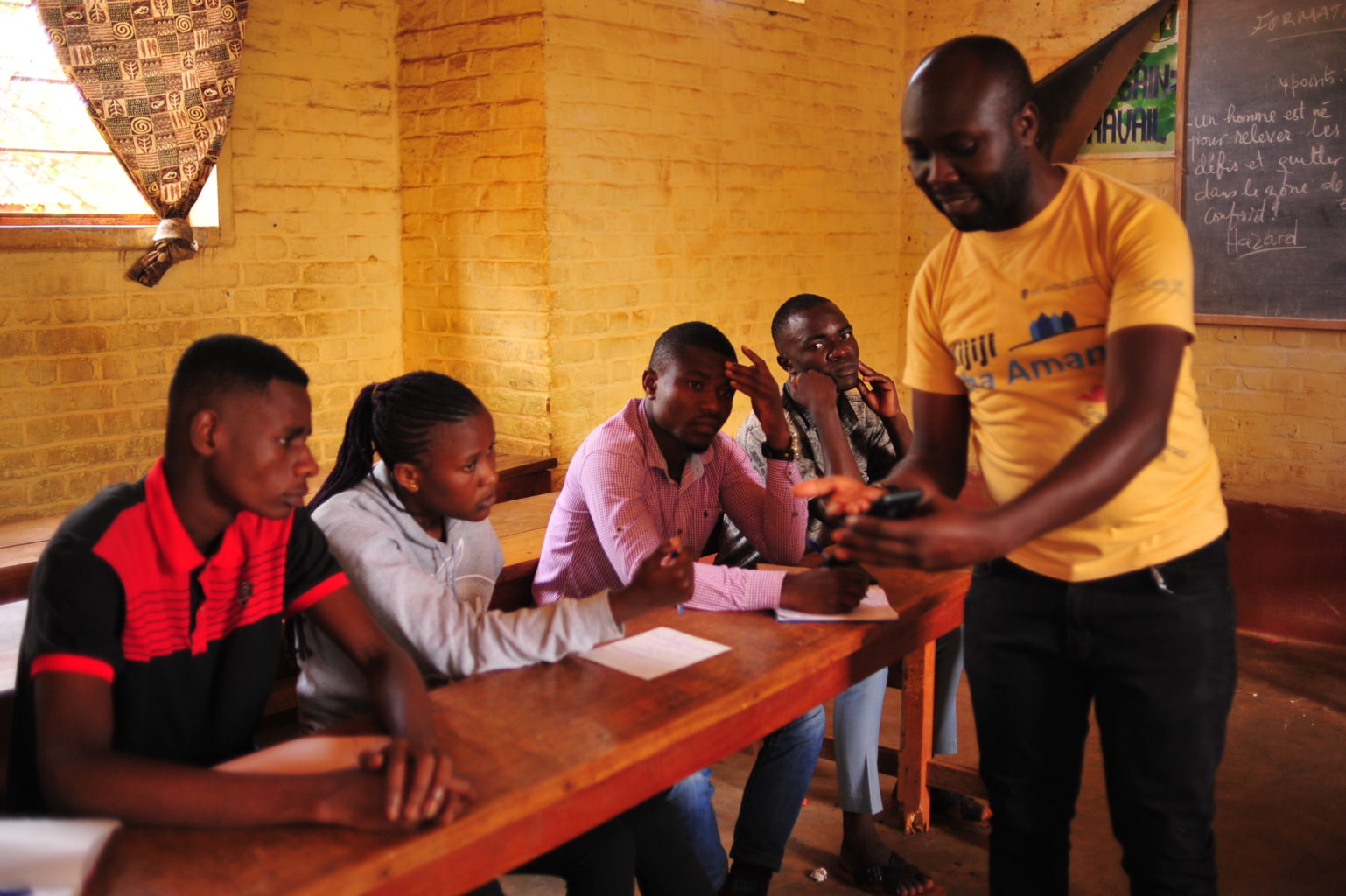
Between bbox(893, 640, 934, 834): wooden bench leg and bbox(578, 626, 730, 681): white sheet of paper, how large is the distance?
1.10 m

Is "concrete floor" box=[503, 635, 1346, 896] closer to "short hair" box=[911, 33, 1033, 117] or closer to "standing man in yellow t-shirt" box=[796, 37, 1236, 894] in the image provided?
"standing man in yellow t-shirt" box=[796, 37, 1236, 894]

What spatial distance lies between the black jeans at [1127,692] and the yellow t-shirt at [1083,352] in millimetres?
47

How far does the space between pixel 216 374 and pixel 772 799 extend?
1.54 m

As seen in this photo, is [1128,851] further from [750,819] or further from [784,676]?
[750,819]

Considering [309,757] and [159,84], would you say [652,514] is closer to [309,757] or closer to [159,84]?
[309,757]

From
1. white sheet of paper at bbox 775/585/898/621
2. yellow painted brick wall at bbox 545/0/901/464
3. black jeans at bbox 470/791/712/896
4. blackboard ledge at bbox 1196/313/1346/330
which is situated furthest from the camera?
blackboard ledge at bbox 1196/313/1346/330

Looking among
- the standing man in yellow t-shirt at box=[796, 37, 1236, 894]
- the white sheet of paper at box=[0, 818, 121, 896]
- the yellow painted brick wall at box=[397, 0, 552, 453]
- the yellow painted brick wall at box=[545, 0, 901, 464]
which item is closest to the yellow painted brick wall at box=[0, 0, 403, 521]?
the yellow painted brick wall at box=[397, 0, 552, 453]

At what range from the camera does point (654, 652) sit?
6.88 ft

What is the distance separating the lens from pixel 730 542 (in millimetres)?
3029

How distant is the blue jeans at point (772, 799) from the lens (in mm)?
2570

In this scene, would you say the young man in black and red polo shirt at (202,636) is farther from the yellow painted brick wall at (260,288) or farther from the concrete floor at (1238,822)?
the yellow painted brick wall at (260,288)

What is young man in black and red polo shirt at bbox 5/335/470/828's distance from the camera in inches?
57.6

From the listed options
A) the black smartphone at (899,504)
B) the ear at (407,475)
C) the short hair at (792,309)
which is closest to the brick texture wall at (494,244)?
the short hair at (792,309)

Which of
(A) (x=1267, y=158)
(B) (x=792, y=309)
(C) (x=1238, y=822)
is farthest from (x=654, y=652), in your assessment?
(A) (x=1267, y=158)
